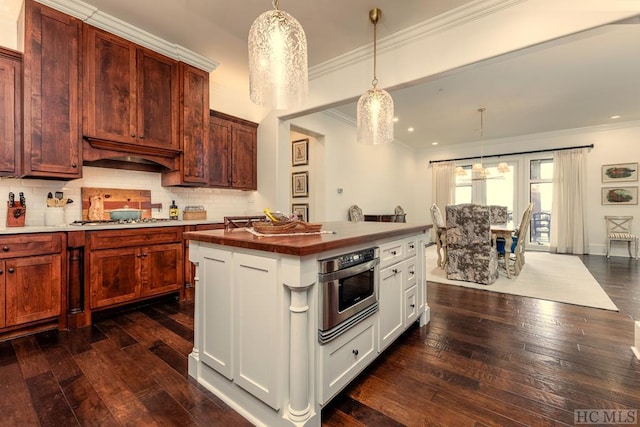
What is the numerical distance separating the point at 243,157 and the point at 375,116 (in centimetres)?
244

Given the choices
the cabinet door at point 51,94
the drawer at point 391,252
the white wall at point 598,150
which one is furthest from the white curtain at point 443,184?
the cabinet door at point 51,94

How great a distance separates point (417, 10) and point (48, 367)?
4088 mm

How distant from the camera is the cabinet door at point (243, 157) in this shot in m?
4.17

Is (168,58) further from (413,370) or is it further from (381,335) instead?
(413,370)

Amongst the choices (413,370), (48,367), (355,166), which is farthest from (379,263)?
(355,166)

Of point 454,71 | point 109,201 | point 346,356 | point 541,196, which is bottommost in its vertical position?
point 346,356

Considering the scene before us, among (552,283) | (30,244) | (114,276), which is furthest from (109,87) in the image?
(552,283)

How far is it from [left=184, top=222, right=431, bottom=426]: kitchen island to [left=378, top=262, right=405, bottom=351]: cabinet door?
2cm

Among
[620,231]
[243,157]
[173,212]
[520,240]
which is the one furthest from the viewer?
[620,231]

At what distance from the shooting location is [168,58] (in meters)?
3.29

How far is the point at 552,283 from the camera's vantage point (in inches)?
157

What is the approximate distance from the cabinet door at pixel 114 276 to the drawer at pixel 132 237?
6cm

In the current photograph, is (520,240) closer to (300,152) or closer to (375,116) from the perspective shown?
(375,116)

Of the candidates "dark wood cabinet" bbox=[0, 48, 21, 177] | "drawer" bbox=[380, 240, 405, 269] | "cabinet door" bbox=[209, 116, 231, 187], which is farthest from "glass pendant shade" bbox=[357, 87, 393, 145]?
"dark wood cabinet" bbox=[0, 48, 21, 177]
